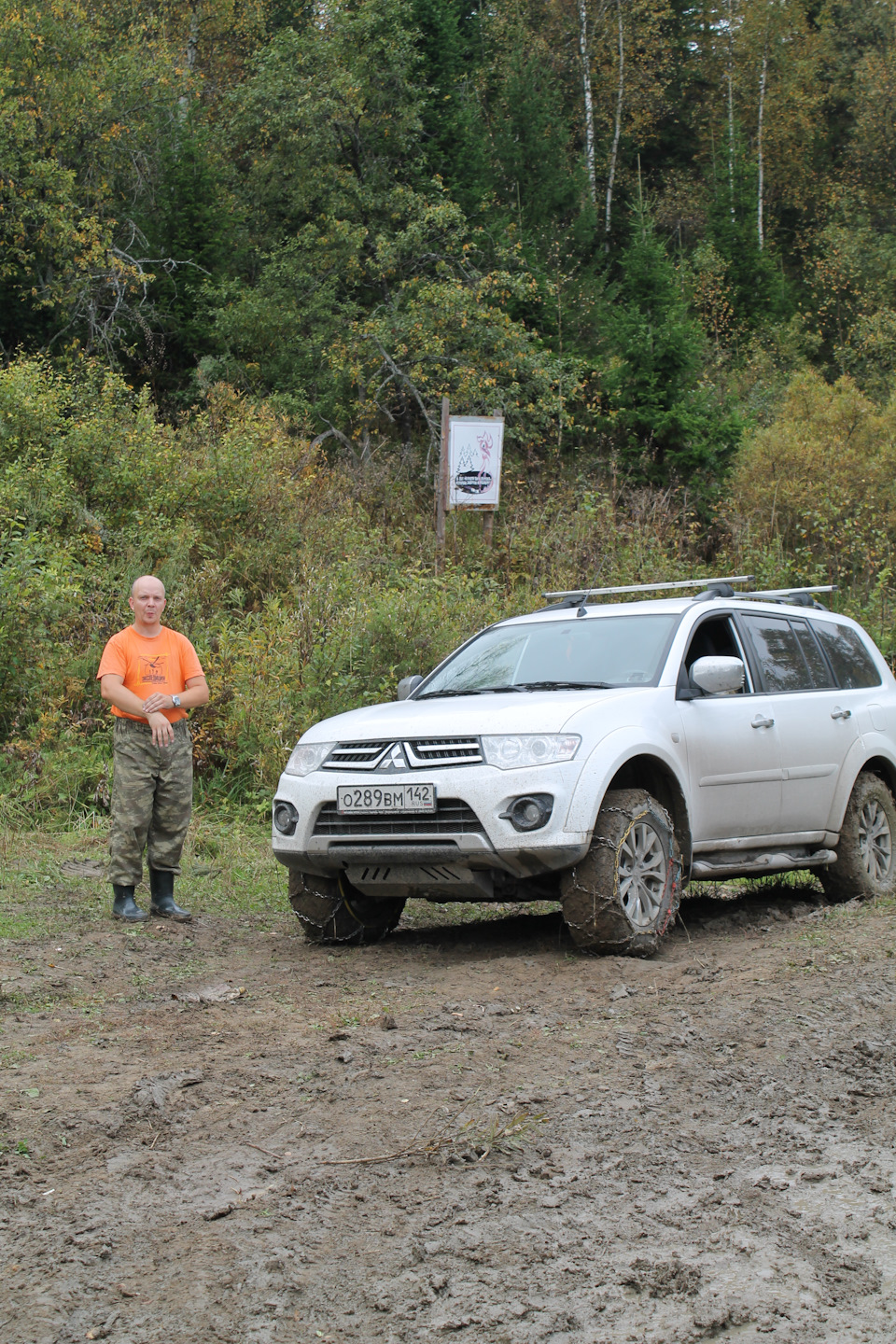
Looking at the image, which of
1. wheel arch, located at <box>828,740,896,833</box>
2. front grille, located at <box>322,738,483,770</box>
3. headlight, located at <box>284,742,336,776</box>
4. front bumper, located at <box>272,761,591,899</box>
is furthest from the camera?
wheel arch, located at <box>828,740,896,833</box>

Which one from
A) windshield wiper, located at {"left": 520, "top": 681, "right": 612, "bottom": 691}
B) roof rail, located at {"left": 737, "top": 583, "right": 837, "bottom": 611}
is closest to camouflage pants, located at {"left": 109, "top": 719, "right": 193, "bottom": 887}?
windshield wiper, located at {"left": 520, "top": 681, "right": 612, "bottom": 691}

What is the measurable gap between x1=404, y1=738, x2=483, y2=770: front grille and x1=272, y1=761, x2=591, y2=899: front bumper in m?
0.05

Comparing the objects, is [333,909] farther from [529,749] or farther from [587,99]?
[587,99]

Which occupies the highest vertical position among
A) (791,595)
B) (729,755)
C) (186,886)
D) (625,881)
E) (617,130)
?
(617,130)

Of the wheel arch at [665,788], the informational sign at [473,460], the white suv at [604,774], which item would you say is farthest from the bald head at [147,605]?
the informational sign at [473,460]

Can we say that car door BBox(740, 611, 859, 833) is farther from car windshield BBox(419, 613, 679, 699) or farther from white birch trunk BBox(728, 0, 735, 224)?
white birch trunk BBox(728, 0, 735, 224)

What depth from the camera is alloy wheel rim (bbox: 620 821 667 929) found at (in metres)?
6.10

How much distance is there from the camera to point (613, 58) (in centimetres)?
4147

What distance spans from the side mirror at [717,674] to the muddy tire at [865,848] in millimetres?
1870

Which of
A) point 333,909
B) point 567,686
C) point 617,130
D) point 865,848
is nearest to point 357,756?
point 333,909

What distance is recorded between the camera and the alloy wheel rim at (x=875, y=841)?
321 inches

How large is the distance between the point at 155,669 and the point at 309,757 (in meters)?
1.28

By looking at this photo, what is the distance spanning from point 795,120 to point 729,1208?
46251 millimetres

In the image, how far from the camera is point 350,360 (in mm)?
23828
